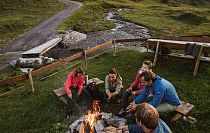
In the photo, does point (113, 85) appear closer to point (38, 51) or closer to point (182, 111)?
point (182, 111)

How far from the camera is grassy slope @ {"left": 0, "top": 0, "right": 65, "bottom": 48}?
119 feet

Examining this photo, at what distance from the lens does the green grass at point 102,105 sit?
35.3ft

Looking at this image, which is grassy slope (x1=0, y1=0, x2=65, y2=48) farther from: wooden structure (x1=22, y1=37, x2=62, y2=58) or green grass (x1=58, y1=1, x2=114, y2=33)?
wooden structure (x1=22, y1=37, x2=62, y2=58)

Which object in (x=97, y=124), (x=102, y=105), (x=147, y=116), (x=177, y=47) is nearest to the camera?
(x=147, y=116)

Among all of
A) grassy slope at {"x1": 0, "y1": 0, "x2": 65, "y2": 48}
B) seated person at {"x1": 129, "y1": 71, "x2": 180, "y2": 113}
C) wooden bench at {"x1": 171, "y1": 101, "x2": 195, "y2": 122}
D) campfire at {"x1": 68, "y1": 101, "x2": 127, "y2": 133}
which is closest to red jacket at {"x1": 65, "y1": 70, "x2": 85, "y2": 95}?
campfire at {"x1": 68, "y1": 101, "x2": 127, "y2": 133}

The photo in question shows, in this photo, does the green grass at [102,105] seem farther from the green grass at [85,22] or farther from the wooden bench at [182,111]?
the green grass at [85,22]

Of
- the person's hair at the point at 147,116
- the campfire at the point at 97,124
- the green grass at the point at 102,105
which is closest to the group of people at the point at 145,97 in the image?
the person's hair at the point at 147,116

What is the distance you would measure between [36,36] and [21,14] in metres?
14.6

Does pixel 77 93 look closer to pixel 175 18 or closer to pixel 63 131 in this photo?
pixel 63 131

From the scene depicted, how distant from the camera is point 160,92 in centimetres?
881

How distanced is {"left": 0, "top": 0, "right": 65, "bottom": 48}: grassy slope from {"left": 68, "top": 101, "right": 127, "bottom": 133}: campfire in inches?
935

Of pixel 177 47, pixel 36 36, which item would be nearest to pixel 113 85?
pixel 177 47

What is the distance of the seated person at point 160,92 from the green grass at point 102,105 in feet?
3.67

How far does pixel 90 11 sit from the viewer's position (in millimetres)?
50031
